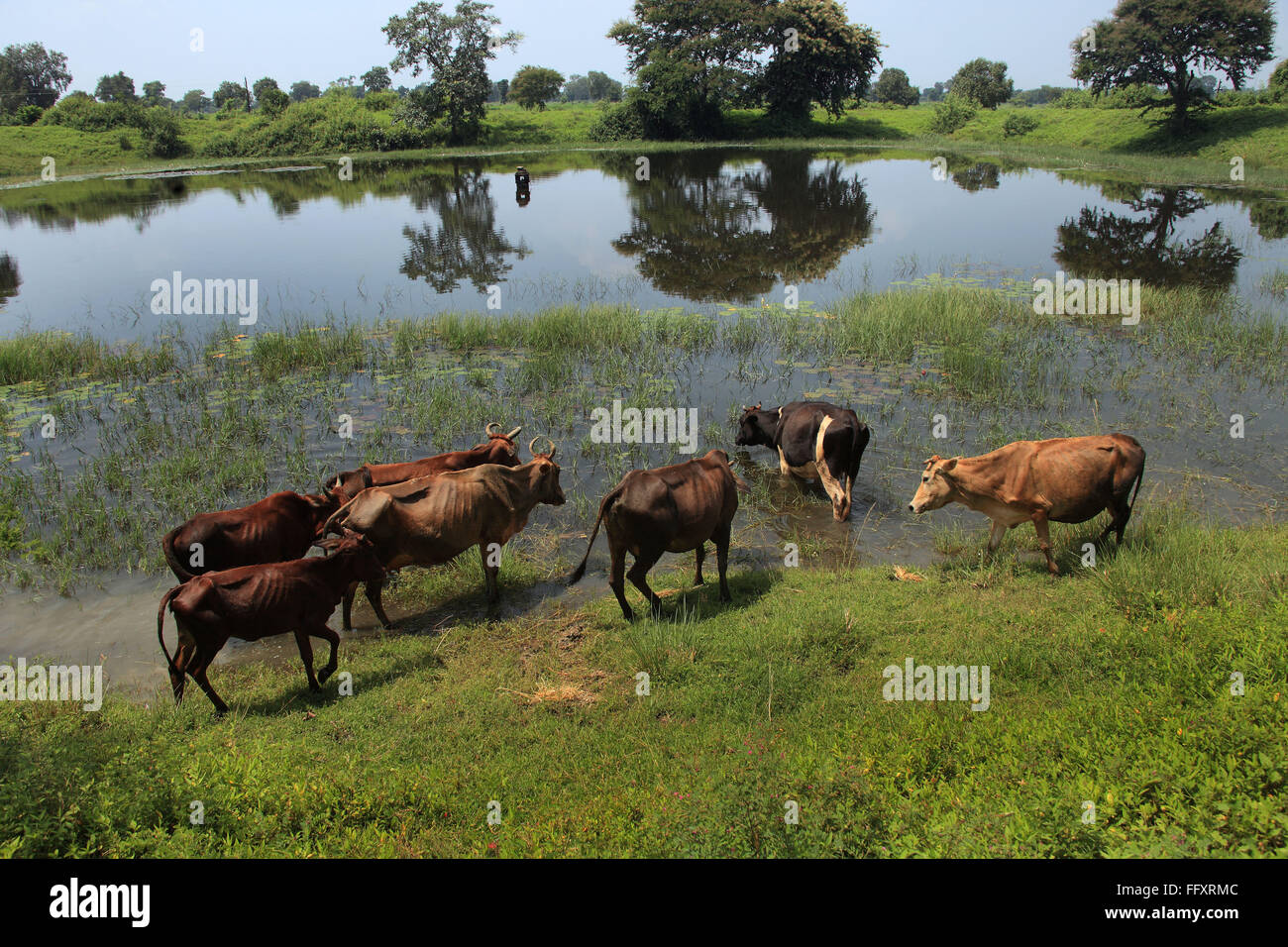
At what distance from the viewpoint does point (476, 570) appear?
8.57 meters

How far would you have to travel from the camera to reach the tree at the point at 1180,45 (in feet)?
141

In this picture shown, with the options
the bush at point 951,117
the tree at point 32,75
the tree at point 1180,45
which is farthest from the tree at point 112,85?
the tree at point 1180,45

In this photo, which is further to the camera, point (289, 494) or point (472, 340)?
point (472, 340)

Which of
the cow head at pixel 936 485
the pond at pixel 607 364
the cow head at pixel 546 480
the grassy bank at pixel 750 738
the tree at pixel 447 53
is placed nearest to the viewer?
the grassy bank at pixel 750 738

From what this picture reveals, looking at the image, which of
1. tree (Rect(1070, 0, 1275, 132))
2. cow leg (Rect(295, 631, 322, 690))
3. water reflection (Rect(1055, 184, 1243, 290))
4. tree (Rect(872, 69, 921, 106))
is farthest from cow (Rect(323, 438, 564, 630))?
tree (Rect(872, 69, 921, 106))

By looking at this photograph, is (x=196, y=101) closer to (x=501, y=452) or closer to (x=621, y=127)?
(x=621, y=127)

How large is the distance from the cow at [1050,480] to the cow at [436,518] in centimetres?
408

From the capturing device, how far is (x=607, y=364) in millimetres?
14797

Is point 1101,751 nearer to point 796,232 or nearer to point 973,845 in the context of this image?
point 973,845

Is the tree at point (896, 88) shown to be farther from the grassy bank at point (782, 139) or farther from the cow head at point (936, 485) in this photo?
the cow head at point (936, 485)

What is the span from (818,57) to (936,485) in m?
60.3
